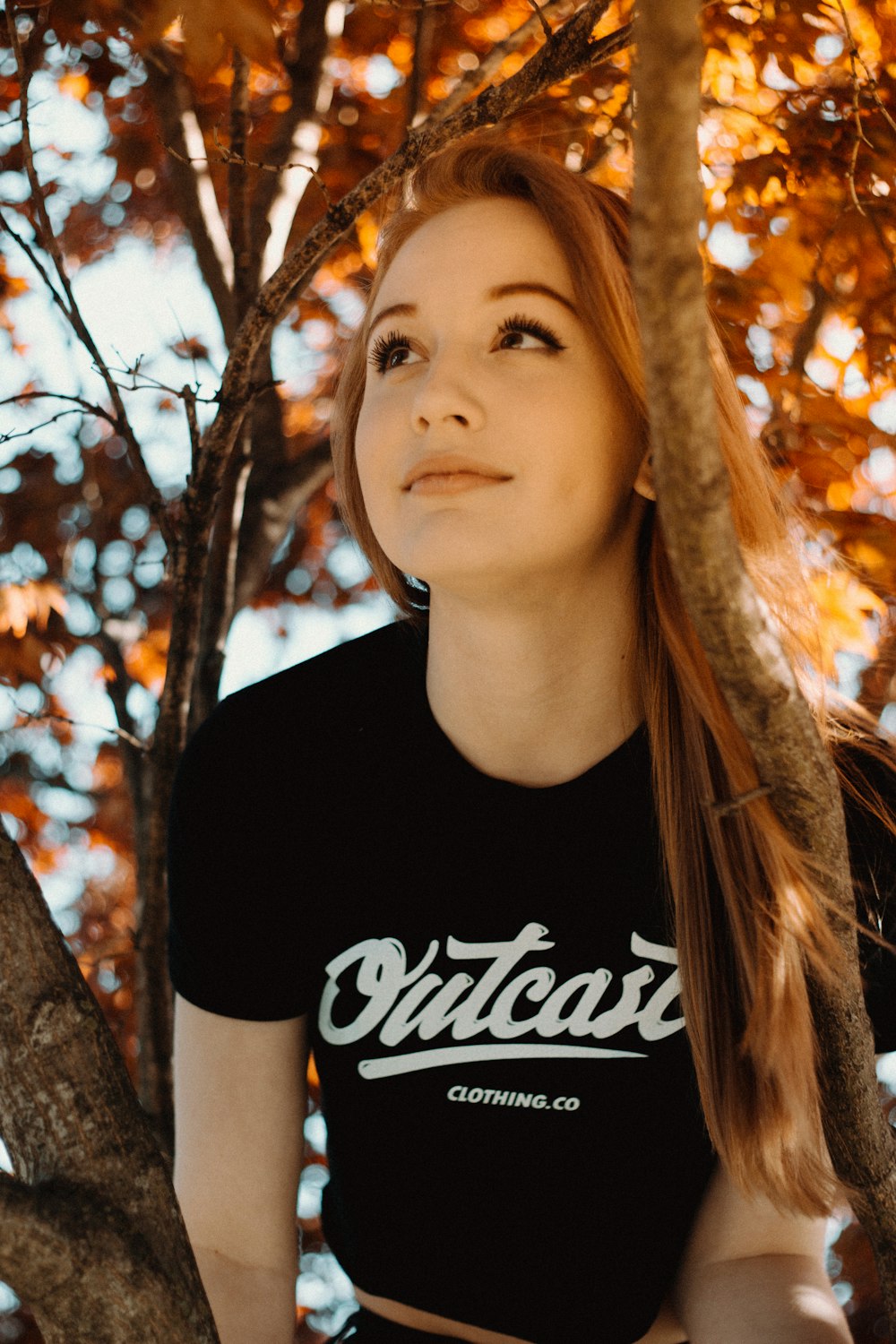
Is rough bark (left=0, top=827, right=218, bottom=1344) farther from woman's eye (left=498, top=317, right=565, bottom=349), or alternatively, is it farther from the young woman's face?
woman's eye (left=498, top=317, right=565, bottom=349)

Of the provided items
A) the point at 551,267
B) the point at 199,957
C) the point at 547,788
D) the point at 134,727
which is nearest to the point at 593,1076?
the point at 547,788

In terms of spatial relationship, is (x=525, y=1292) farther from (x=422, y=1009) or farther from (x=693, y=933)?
(x=693, y=933)

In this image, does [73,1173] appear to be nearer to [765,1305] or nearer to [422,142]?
[765,1305]

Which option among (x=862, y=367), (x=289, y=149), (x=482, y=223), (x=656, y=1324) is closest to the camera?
(x=482, y=223)

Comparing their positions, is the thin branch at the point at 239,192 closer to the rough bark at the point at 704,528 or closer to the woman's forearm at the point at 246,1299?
the rough bark at the point at 704,528

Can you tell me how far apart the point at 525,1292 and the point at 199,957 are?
27.3 inches

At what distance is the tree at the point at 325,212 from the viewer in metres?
1.91

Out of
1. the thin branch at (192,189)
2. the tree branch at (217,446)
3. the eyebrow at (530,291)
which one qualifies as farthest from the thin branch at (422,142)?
the thin branch at (192,189)

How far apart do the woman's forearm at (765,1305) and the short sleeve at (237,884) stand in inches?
29.0

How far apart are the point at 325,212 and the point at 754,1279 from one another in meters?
1.93

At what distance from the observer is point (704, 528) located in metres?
0.87

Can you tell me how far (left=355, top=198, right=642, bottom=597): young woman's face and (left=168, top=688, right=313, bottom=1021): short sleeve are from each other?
1.38 feet

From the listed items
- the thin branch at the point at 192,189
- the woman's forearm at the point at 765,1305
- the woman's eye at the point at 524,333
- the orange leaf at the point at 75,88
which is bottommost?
the woman's forearm at the point at 765,1305

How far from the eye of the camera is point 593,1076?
178 cm
